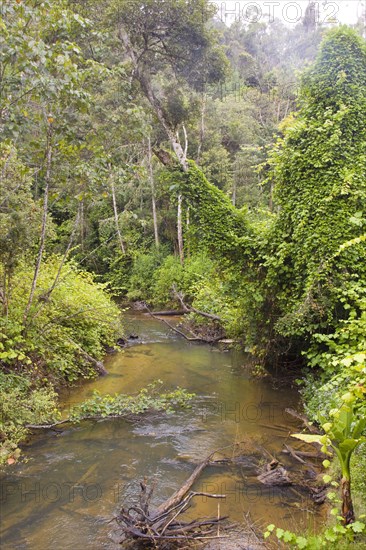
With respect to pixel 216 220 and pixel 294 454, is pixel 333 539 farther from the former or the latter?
pixel 216 220

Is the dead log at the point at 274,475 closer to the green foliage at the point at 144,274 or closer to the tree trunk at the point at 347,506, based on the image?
the tree trunk at the point at 347,506

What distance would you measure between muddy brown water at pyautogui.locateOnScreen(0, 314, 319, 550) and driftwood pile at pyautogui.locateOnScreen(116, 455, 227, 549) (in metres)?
0.21

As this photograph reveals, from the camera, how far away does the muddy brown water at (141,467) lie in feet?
15.7

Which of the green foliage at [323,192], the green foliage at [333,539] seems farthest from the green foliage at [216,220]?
the green foliage at [333,539]

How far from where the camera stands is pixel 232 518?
193 inches

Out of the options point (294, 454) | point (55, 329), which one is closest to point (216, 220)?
point (55, 329)

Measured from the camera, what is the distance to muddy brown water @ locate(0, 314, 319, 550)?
4.79m

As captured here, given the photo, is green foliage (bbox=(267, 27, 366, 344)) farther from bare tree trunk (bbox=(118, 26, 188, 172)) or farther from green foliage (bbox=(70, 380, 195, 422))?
bare tree trunk (bbox=(118, 26, 188, 172))

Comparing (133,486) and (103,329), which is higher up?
(103,329)

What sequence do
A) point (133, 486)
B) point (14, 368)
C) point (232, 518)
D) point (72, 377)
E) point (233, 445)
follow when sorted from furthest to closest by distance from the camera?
1. point (72, 377)
2. point (14, 368)
3. point (233, 445)
4. point (133, 486)
5. point (232, 518)

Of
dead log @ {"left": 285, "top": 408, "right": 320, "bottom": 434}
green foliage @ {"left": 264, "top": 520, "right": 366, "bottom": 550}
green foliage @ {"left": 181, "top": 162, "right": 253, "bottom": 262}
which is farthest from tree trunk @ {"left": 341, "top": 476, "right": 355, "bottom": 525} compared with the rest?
green foliage @ {"left": 181, "top": 162, "right": 253, "bottom": 262}

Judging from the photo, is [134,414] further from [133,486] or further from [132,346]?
[132,346]

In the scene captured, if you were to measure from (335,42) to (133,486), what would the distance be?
867 centimetres

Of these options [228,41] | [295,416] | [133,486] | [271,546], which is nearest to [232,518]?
[271,546]
